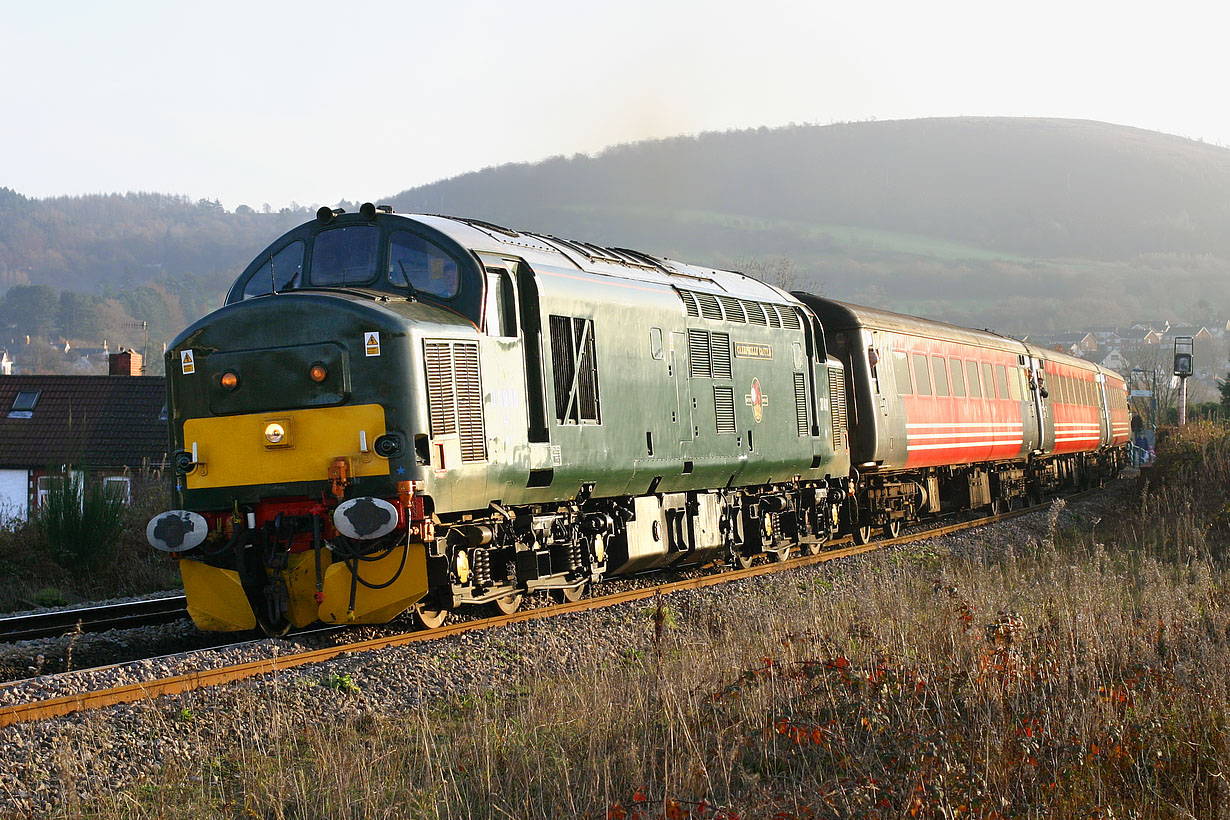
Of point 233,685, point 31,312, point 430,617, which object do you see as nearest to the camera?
point 233,685

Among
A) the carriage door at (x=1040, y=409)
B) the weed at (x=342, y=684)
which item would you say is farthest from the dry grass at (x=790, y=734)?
the carriage door at (x=1040, y=409)

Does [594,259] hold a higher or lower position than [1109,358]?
lower

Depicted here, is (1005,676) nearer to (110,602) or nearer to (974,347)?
(110,602)

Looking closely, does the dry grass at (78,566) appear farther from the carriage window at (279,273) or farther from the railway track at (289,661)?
the railway track at (289,661)

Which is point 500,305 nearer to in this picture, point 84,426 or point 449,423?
point 449,423

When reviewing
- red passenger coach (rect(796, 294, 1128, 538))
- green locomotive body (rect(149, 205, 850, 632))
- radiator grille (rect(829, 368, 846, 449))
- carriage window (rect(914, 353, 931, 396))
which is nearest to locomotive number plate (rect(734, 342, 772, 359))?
green locomotive body (rect(149, 205, 850, 632))

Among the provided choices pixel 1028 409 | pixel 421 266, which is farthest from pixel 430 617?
pixel 1028 409

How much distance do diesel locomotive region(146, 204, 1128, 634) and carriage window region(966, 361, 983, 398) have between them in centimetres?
963

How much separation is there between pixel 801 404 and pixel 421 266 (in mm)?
7328

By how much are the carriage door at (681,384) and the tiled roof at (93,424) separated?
96.5 feet

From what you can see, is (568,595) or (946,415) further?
(946,415)

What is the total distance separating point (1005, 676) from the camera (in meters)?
7.02

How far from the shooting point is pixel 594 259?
493 inches

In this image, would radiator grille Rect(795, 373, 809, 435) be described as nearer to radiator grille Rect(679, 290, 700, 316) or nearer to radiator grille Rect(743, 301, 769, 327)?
radiator grille Rect(743, 301, 769, 327)
